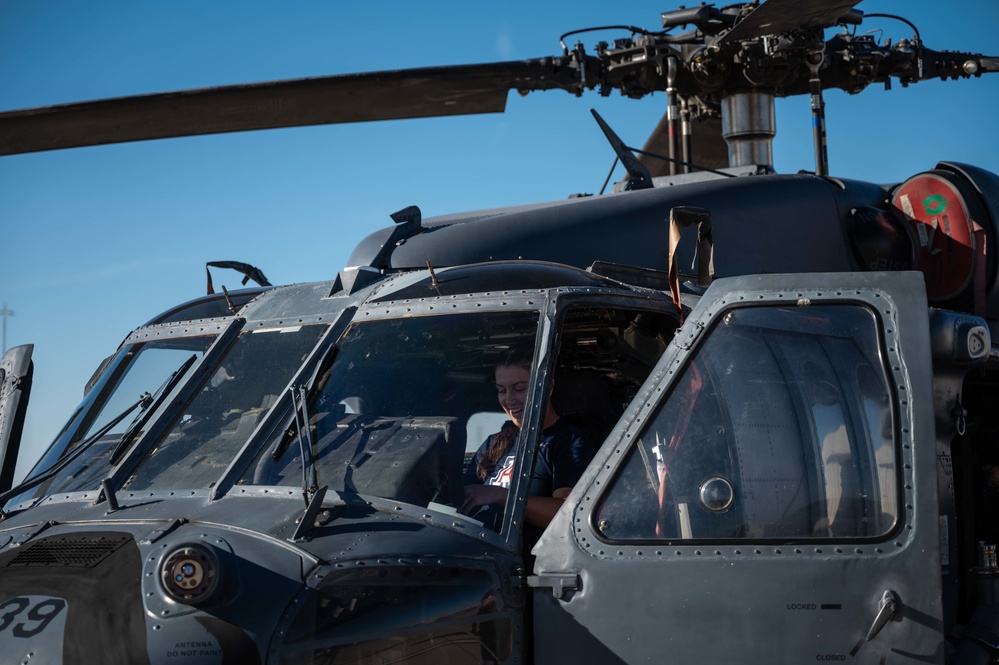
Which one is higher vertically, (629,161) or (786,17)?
(786,17)

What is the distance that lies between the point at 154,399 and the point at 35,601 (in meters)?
1.32

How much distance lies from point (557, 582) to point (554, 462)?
0.83 metres

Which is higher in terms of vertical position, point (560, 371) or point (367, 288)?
point (367, 288)

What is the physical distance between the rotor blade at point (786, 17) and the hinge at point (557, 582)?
367cm

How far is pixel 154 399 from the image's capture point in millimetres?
4438

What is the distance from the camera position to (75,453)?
4430 mm

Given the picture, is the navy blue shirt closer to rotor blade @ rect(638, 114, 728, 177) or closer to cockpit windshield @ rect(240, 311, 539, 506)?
cockpit windshield @ rect(240, 311, 539, 506)

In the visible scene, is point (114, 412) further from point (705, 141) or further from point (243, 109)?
point (705, 141)

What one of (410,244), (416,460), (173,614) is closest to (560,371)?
(410,244)

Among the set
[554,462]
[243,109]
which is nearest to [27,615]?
[554,462]

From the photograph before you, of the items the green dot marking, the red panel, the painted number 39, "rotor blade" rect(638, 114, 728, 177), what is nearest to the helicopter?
the painted number 39

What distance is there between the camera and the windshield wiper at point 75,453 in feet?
14.2

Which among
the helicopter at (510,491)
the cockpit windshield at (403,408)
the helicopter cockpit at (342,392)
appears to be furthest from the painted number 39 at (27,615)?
the cockpit windshield at (403,408)

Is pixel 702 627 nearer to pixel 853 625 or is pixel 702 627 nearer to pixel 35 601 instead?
pixel 853 625
